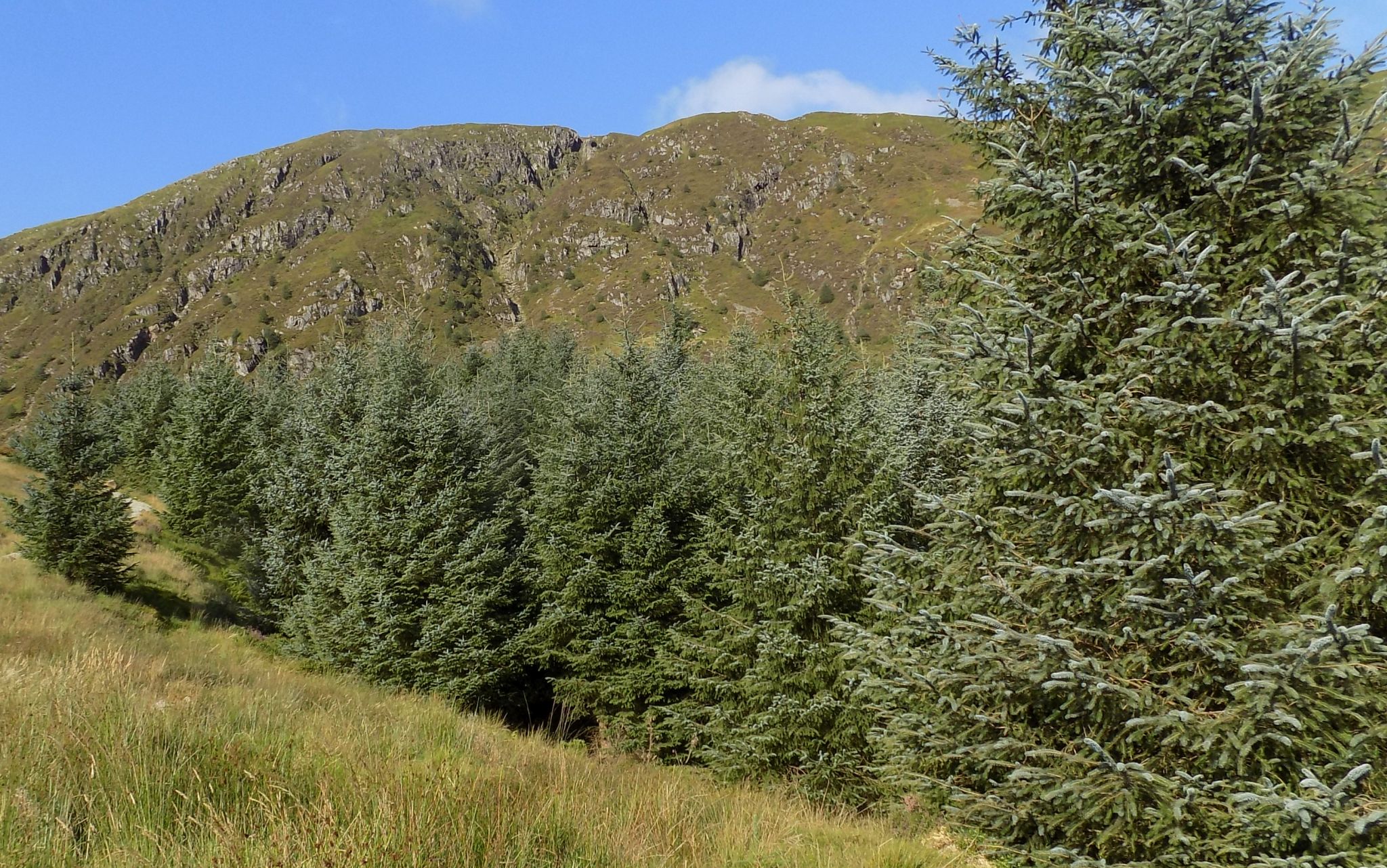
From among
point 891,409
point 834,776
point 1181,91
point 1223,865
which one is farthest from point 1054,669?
point 891,409

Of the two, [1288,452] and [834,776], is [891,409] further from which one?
[1288,452]

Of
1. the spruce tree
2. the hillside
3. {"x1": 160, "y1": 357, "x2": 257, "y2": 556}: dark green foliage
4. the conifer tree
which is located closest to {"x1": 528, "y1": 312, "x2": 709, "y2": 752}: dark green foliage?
the conifer tree

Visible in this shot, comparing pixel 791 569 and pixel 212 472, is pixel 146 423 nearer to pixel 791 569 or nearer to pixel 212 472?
pixel 212 472

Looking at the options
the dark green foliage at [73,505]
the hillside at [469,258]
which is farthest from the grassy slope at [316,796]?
the hillside at [469,258]

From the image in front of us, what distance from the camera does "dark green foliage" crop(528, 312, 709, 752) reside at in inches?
626

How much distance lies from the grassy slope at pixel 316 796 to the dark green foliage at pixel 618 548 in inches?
366

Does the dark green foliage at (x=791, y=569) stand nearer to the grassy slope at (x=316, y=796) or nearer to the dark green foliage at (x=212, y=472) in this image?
Answer: the grassy slope at (x=316, y=796)

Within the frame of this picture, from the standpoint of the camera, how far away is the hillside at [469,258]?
13662 cm

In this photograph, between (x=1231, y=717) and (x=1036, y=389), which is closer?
(x=1231, y=717)

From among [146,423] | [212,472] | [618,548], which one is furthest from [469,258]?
[618,548]

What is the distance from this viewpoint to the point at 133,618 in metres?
15.7

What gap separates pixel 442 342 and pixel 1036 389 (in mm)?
137809

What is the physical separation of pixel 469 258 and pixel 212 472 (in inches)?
6475

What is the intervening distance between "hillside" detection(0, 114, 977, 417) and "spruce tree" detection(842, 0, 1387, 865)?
110 meters
